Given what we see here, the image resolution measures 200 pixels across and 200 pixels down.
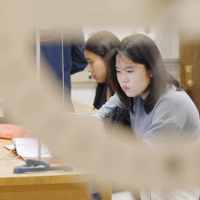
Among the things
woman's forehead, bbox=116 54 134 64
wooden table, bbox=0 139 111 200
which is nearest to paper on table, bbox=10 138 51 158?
wooden table, bbox=0 139 111 200

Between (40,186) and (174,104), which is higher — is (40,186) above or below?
below

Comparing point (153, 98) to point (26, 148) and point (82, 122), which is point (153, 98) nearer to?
point (82, 122)

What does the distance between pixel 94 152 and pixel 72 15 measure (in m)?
0.06

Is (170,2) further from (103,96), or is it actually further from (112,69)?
(103,96)

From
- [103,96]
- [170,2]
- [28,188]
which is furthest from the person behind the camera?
[103,96]

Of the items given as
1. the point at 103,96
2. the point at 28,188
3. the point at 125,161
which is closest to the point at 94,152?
the point at 125,161

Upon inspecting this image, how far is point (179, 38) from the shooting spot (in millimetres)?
128

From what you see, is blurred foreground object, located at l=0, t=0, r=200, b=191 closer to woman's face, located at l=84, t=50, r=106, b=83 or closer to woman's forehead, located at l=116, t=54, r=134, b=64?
woman's forehead, located at l=116, t=54, r=134, b=64

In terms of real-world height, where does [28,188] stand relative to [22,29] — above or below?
below

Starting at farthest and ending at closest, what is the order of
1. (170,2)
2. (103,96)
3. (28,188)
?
(103,96)
(28,188)
(170,2)

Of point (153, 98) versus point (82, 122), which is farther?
point (153, 98)

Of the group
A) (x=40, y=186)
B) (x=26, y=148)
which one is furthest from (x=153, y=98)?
(x=26, y=148)

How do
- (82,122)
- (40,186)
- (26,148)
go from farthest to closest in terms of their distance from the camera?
(26,148)
(40,186)
(82,122)

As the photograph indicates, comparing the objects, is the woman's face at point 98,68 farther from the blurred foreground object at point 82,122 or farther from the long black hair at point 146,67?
the blurred foreground object at point 82,122
